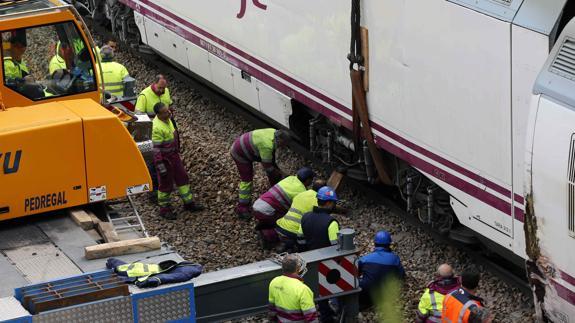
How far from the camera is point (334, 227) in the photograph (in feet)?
36.1

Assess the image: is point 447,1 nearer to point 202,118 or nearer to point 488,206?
point 488,206

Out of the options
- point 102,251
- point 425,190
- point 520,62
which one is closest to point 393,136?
point 425,190

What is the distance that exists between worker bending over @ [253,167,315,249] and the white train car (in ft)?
2.65

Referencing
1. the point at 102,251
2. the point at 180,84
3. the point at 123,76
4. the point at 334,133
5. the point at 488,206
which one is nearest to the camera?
the point at 102,251

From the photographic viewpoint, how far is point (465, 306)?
9.11 meters

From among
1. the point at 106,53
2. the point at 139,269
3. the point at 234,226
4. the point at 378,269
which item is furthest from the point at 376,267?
the point at 106,53

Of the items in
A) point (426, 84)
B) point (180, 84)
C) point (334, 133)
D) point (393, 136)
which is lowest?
point (180, 84)

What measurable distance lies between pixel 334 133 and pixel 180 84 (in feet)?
15.7

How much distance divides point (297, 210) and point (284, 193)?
0.55 m

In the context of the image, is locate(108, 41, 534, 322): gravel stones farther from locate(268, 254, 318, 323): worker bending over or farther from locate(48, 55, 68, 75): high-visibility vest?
locate(48, 55, 68, 75): high-visibility vest

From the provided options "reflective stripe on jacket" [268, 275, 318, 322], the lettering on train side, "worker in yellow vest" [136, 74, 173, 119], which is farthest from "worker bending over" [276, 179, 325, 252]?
"worker in yellow vest" [136, 74, 173, 119]

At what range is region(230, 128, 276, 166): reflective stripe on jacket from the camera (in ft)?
42.7

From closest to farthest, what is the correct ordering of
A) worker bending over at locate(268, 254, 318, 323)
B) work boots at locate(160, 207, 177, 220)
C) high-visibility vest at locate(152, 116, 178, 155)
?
worker bending over at locate(268, 254, 318, 323), high-visibility vest at locate(152, 116, 178, 155), work boots at locate(160, 207, 177, 220)

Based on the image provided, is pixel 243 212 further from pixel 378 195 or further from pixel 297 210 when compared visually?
pixel 297 210
